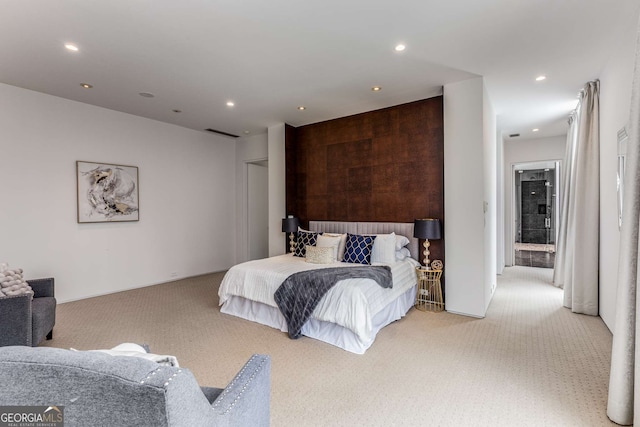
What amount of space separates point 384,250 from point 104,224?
434cm

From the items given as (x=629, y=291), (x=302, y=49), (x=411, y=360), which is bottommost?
(x=411, y=360)

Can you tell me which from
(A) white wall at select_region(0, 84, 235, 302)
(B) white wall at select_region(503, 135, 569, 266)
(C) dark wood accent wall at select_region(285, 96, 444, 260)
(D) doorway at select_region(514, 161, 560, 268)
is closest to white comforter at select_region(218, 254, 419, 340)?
(C) dark wood accent wall at select_region(285, 96, 444, 260)

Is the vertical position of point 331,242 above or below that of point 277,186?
below

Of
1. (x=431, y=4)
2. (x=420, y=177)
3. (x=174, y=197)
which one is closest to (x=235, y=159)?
(x=174, y=197)

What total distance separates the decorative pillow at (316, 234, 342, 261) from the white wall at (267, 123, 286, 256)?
1.31 meters

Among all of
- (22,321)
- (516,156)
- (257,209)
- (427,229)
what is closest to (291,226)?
(257,209)

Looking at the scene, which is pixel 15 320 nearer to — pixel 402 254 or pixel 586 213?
pixel 402 254

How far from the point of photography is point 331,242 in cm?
425

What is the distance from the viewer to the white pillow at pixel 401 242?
4.08m

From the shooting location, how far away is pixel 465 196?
3688mm

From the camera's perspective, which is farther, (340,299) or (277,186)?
(277,186)

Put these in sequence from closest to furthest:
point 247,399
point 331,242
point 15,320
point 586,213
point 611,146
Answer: point 247,399 < point 15,320 < point 611,146 < point 586,213 < point 331,242

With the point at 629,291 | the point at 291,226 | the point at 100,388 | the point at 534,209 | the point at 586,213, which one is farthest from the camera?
the point at 534,209

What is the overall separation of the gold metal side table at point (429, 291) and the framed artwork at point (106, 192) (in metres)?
4.68
